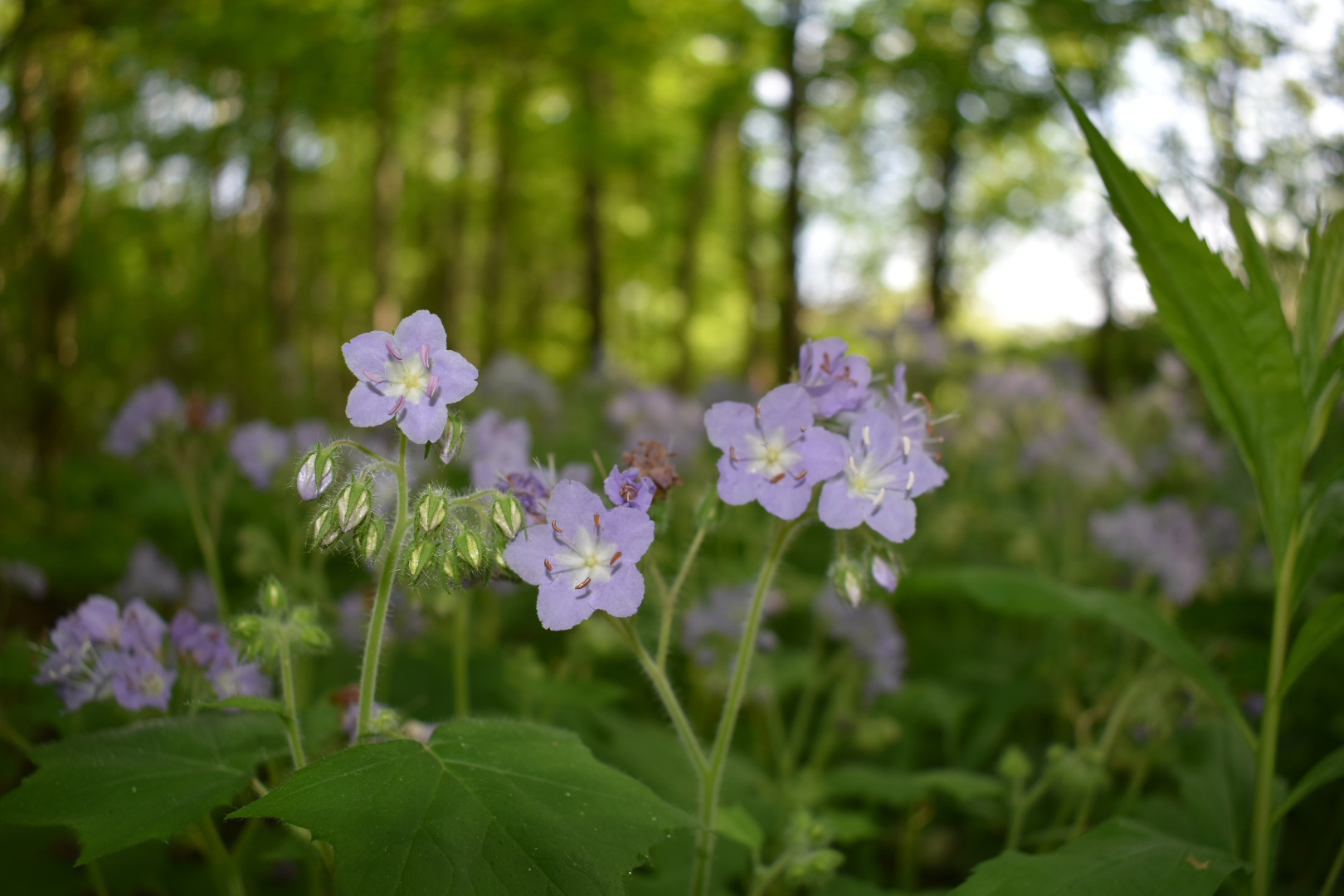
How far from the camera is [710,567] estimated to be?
3.48 m

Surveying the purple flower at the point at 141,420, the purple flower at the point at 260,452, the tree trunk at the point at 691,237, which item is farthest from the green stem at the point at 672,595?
the tree trunk at the point at 691,237

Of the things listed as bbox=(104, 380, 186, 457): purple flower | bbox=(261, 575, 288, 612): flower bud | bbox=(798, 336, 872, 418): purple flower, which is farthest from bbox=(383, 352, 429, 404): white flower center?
bbox=(104, 380, 186, 457): purple flower

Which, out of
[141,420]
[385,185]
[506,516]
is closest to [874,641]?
[506,516]

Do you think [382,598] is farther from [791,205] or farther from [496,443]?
[791,205]

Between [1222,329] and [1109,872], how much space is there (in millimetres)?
897

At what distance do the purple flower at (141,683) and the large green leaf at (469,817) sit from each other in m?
0.64

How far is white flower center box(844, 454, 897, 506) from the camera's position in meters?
1.30

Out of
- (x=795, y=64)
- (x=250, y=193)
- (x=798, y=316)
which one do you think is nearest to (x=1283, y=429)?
(x=798, y=316)

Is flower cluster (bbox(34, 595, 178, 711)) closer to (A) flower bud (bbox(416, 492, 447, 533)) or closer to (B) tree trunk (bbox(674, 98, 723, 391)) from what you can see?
(A) flower bud (bbox(416, 492, 447, 533))

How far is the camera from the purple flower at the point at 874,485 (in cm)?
128

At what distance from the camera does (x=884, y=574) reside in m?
1.35

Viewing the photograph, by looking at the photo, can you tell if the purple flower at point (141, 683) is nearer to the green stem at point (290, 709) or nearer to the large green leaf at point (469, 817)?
the green stem at point (290, 709)

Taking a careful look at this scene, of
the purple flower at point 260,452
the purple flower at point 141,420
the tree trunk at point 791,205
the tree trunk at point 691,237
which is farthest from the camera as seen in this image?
the tree trunk at point 691,237

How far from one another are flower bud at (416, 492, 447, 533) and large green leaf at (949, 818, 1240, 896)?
36.7 inches
